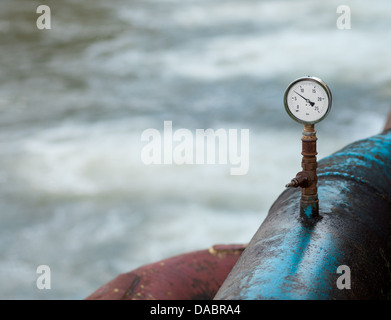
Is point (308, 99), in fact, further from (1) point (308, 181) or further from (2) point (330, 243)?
(2) point (330, 243)

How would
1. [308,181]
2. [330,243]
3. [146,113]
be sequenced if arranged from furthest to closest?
[146,113] < [308,181] < [330,243]

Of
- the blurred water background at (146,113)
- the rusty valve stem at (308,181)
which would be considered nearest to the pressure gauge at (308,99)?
the rusty valve stem at (308,181)

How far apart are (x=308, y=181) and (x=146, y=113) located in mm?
7931

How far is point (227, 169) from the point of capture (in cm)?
823

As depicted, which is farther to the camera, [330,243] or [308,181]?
[308,181]

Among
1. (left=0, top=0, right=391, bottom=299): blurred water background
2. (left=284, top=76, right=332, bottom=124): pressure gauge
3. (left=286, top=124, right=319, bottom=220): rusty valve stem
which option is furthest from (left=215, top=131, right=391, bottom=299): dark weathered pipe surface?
(left=0, top=0, right=391, bottom=299): blurred water background

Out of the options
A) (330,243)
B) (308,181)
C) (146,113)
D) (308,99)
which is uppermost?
(146,113)

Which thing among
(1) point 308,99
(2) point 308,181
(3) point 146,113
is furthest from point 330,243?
(3) point 146,113

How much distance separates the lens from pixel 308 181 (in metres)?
2.29

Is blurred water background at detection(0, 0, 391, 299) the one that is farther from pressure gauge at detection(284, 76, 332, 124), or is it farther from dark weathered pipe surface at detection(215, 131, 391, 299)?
pressure gauge at detection(284, 76, 332, 124)

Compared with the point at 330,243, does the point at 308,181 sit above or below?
above

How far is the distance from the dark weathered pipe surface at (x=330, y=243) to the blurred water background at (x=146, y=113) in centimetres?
410

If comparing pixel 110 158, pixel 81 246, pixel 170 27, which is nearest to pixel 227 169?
pixel 110 158

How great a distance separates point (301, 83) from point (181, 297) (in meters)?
1.55
